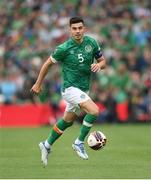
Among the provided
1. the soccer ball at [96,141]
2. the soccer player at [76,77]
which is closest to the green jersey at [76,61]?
the soccer player at [76,77]

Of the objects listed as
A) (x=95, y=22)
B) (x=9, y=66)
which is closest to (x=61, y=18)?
(x=95, y=22)

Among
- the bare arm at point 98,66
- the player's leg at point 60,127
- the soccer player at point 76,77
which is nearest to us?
the bare arm at point 98,66

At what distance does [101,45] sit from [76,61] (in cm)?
1348

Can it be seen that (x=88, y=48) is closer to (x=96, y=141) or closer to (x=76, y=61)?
(x=76, y=61)

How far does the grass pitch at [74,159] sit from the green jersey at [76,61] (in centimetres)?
131

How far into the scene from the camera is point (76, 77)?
38.4 ft

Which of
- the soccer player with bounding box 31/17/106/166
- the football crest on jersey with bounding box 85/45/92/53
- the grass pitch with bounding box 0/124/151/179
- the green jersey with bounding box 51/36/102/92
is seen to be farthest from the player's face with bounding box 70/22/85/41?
the grass pitch with bounding box 0/124/151/179

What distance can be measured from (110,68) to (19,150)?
10.8m

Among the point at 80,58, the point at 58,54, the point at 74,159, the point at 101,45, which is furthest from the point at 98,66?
the point at 101,45

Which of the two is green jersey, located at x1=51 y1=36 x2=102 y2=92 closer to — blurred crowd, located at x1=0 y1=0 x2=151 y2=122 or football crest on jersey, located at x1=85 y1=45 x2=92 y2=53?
football crest on jersey, located at x1=85 y1=45 x2=92 y2=53

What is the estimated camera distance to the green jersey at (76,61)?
11.6 m

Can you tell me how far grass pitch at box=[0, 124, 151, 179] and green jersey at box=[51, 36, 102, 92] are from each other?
4.30 feet

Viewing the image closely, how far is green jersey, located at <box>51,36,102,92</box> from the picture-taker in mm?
11648

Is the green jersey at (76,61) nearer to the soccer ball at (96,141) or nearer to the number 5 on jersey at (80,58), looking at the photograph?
the number 5 on jersey at (80,58)
